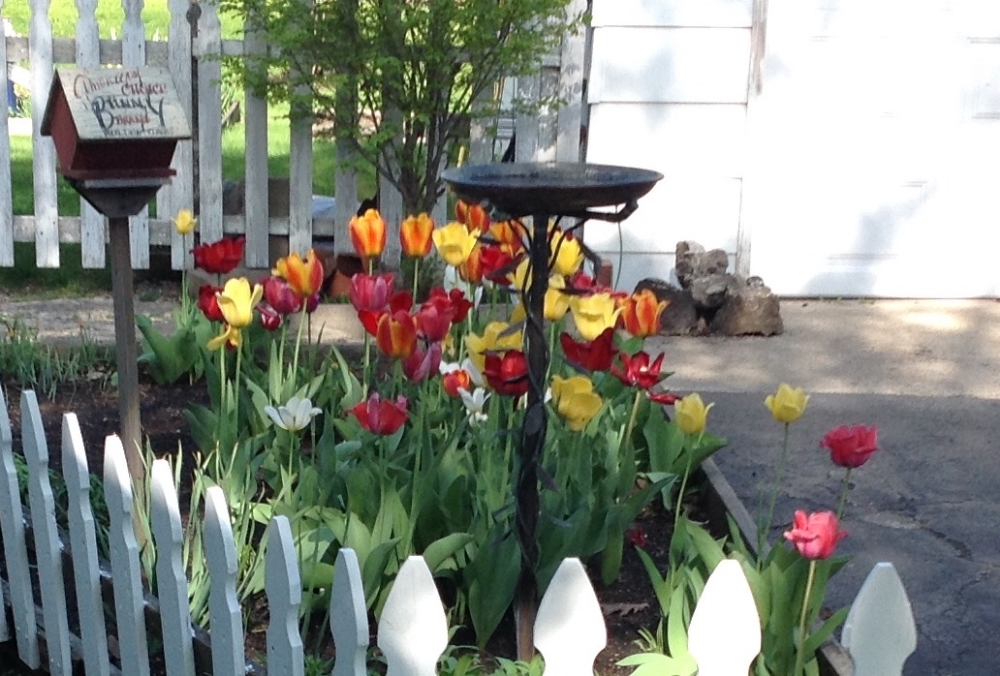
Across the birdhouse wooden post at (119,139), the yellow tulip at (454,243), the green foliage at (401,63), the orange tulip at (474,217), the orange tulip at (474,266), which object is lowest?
the orange tulip at (474,266)

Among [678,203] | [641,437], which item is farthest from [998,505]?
[678,203]

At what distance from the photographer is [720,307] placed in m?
6.13

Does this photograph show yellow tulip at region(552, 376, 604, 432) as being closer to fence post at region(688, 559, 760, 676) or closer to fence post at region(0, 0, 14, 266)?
fence post at region(688, 559, 760, 676)

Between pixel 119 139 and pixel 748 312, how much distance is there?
3656 mm

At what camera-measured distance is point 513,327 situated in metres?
2.72

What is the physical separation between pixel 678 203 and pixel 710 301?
0.89 metres

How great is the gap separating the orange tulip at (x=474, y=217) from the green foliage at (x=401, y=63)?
2.35m

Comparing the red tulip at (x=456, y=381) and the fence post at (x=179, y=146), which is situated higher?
the fence post at (x=179, y=146)

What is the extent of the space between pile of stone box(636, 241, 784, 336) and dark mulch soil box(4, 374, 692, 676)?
2321 mm

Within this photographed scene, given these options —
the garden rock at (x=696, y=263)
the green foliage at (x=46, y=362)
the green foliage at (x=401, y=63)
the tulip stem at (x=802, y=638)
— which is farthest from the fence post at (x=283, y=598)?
the garden rock at (x=696, y=263)

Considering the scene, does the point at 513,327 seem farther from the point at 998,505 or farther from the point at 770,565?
the point at 998,505

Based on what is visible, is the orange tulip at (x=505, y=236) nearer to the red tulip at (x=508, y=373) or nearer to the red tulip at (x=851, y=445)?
the red tulip at (x=508, y=373)

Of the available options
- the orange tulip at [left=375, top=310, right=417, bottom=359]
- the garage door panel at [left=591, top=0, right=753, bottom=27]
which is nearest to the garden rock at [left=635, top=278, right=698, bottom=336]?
the garage door panel at [left=591, top=0, right=753, bottom=27]

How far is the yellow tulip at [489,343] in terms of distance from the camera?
2.77m
